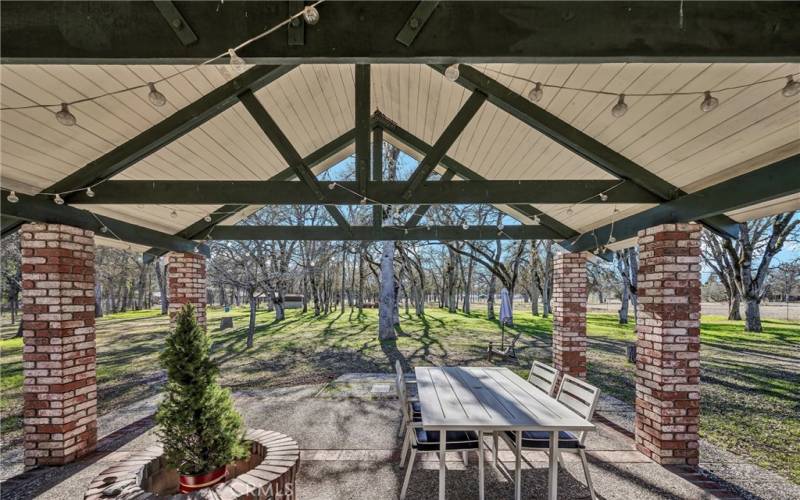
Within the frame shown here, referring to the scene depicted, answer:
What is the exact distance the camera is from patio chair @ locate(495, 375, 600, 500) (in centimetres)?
322

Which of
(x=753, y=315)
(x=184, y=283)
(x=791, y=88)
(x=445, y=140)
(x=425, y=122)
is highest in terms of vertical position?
(x=425, y=122)

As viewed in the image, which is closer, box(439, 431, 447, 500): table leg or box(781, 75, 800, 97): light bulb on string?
box(781, 75, 800, 97): light bulb on string

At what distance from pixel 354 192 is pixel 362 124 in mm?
672

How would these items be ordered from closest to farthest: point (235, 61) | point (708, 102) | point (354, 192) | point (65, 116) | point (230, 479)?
point (235, 61), point (708, 102), point (65, 116), point (230, 479), point (354, 192)

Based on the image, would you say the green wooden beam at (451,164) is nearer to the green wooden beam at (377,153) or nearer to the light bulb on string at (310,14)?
the green wooden beam at (377,153)

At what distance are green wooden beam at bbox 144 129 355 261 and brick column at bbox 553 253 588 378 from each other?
4035 millimetres

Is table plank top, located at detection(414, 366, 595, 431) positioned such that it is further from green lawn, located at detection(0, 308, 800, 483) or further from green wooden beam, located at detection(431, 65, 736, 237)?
green lawn, located at detection(0, 308, 800, 483)

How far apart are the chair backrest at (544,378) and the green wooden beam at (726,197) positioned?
1878 millimetres

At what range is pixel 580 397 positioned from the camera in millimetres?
3574

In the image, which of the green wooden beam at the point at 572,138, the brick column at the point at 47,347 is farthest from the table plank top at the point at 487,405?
the brick column at the point at 47,347

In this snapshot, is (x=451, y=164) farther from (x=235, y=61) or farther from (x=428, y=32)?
(x=235, y=61)

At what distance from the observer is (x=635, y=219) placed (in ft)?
14.1

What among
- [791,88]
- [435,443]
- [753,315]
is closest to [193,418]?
[435,443]

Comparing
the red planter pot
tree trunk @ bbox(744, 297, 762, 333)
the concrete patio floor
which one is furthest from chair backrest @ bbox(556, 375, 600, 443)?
tree trunk @ bbox(744, 297, 762, 333)
